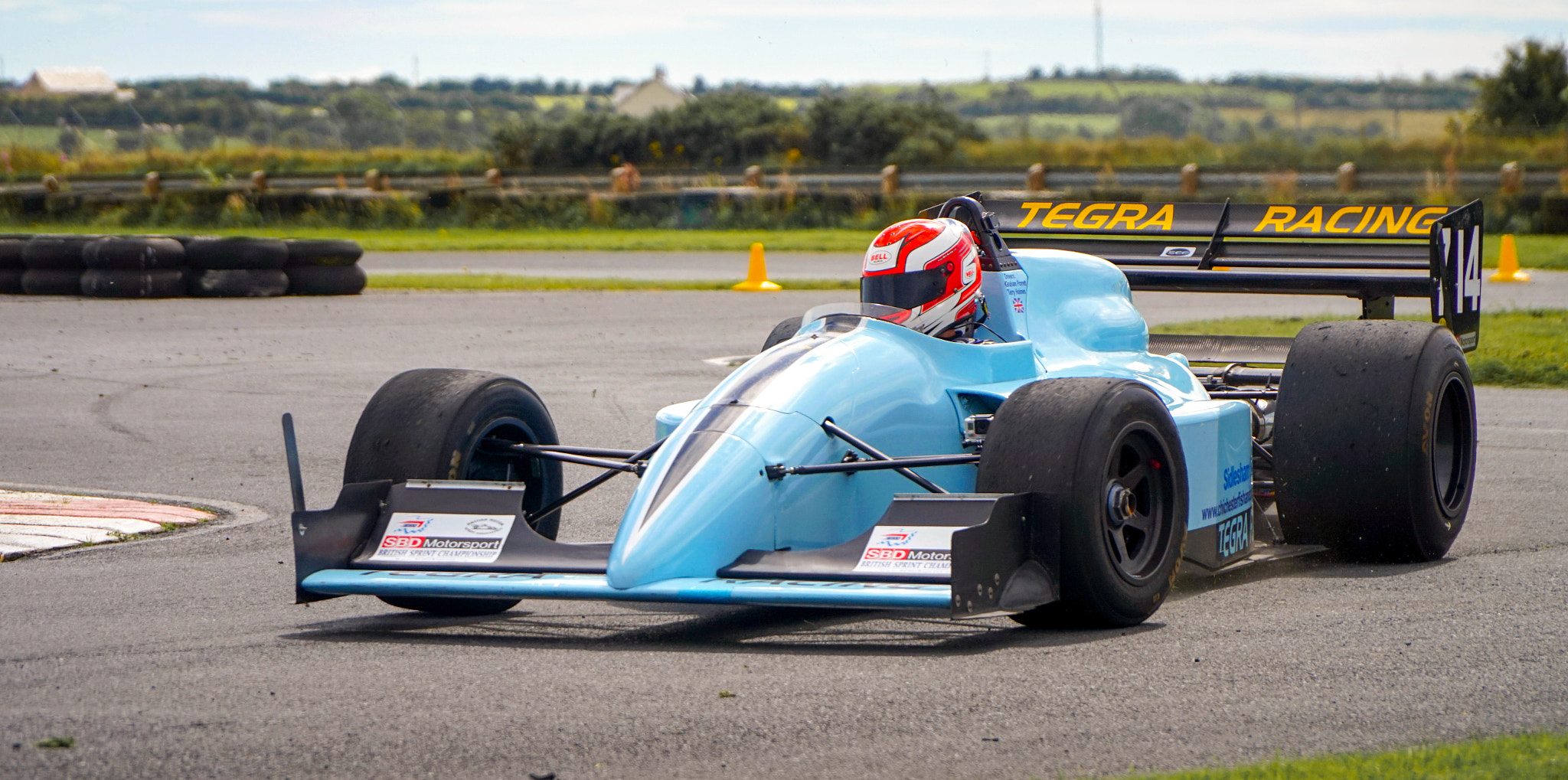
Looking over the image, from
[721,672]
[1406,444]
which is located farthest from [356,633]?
[1406,444]

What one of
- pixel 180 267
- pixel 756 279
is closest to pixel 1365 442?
pixel 756 279

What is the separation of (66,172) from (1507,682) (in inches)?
1879

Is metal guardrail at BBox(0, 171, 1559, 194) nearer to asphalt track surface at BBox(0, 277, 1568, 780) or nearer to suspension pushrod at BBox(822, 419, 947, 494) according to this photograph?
asphalt track surface at BBox(0, 277, 1568, 780)

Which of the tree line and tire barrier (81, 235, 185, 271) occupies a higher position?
the tree line

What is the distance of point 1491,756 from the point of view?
3.61m

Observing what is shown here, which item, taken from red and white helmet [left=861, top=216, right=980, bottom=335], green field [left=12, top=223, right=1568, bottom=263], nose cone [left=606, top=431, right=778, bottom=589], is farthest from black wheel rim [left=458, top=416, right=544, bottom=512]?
green field [left=12, top=223, right=1568, bottom=263]

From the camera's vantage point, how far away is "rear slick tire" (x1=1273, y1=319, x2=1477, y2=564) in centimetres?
626

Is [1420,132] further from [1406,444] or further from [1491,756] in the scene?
[1491,756]

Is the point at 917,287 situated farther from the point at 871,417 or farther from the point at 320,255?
the point at 320,255

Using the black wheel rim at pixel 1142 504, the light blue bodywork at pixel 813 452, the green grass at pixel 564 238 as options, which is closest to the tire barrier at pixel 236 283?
the green grass at pixel 564 238

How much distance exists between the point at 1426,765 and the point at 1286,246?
18.8 feet

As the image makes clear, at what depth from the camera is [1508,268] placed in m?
21.8

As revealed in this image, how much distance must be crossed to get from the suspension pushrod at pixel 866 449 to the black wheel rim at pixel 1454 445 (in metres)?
2.65

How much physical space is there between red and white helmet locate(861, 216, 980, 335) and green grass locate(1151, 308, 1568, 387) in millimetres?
5770
